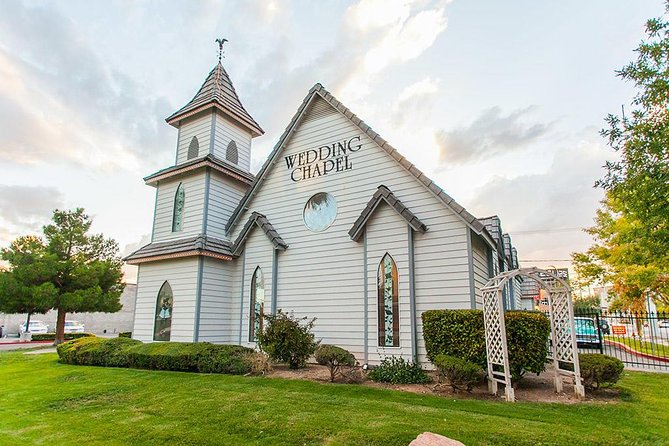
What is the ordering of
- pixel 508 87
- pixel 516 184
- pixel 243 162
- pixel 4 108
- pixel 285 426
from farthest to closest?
pixel 516 184 → pixel 243 162 → pixel 4 108 → pixel 508 87 → pixel 285 426

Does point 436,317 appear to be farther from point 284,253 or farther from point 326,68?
point 326,68

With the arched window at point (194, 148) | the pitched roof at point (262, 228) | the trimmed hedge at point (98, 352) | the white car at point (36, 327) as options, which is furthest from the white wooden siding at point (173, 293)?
the white car at point (36, 327)

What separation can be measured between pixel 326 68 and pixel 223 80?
6.77 meters

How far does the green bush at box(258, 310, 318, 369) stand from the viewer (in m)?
11.2

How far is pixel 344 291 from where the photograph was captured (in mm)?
12523

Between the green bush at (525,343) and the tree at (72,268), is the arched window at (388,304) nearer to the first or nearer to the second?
the green bush at (525,343)

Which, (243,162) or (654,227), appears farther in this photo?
(243,162)

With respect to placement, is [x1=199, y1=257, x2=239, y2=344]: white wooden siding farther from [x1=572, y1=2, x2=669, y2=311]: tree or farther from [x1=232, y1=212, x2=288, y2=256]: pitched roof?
[x1=572, y1=2, x2=669, y2=311]: tree

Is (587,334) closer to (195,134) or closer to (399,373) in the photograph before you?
(399,373)

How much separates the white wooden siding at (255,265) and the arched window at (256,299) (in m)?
0.12

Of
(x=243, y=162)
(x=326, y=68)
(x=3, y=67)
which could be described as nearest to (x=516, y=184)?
(x=326, y=68)

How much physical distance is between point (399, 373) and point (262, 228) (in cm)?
740

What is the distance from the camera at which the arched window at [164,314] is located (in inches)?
586

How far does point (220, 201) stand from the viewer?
53.6ft
